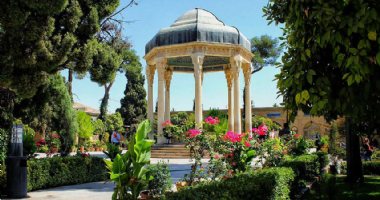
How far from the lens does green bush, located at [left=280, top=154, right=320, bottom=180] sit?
406 inches

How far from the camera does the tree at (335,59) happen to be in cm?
329

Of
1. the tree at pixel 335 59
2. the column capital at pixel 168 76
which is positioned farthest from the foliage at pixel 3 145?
the column capital at pixel 168 76

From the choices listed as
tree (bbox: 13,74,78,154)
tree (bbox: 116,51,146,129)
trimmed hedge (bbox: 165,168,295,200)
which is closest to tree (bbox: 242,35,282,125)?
tree (bbox: 116,51,146,129)

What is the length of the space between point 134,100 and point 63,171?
3952 cm

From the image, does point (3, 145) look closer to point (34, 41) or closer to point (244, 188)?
point (34, 41)

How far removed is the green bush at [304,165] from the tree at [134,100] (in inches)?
1515

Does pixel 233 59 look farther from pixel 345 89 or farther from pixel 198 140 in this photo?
pixel 345 89

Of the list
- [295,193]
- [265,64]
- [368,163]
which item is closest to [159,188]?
[295,193]

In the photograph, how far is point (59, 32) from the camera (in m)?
11.8

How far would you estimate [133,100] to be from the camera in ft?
168

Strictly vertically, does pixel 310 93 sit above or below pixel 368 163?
above

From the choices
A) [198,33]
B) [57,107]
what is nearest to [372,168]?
[198,33]

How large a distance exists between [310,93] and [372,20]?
819 millimetres

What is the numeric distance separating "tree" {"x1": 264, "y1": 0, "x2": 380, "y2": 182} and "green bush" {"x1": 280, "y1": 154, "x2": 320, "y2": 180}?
633 cm
